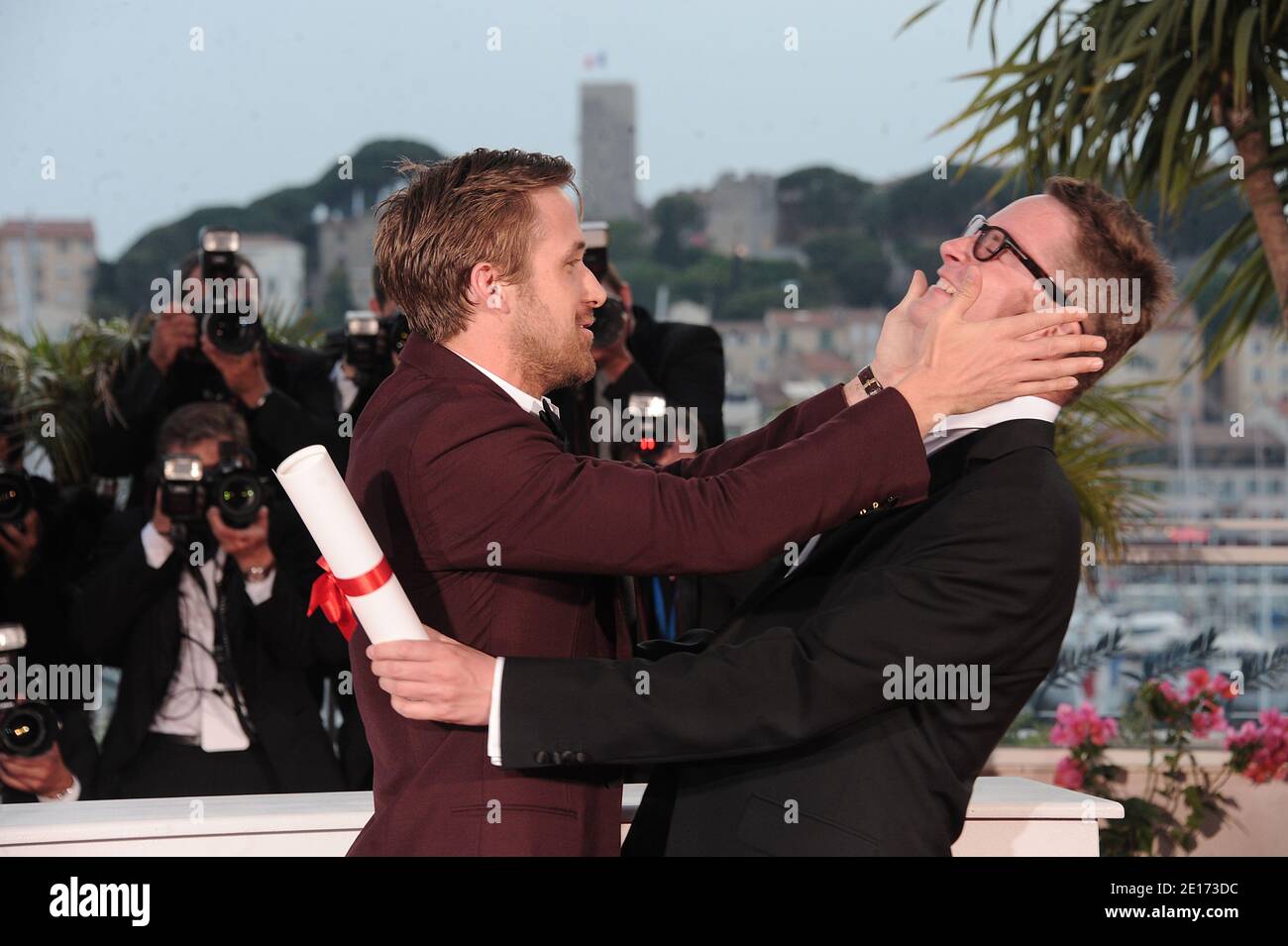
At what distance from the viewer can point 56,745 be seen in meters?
3.17

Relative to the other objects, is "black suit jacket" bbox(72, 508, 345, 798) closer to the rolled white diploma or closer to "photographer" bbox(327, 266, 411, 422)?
"photographer" bbox(327, 266, 411, 422)

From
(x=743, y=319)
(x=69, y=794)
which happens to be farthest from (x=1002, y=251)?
(x=743, y=319)

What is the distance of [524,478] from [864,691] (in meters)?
0.46

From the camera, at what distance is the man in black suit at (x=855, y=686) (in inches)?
62.1

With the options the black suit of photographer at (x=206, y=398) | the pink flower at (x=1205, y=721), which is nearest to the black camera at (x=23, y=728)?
the black suit of photographer at (x=206, y=398)

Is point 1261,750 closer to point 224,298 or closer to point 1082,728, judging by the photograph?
point 1082,728

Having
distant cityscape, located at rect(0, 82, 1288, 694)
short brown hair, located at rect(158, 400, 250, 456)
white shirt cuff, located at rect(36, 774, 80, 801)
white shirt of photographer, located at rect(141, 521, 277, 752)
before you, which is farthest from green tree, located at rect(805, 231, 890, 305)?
white shirt cuff, located at rect(36, 774, 80, 801)

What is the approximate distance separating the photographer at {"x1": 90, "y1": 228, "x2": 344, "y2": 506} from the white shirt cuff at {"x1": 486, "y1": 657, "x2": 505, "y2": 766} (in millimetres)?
2354

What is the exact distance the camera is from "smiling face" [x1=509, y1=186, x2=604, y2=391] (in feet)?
5.66

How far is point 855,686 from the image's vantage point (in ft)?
5.22

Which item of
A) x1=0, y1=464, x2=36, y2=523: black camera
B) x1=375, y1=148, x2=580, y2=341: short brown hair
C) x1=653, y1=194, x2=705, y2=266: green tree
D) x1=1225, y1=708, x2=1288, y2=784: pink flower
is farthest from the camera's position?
x1=653, y1=194, x2=705, y2=266: green tree

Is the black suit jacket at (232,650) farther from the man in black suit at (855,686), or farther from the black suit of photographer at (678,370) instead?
the man in black suit at (855,686)
